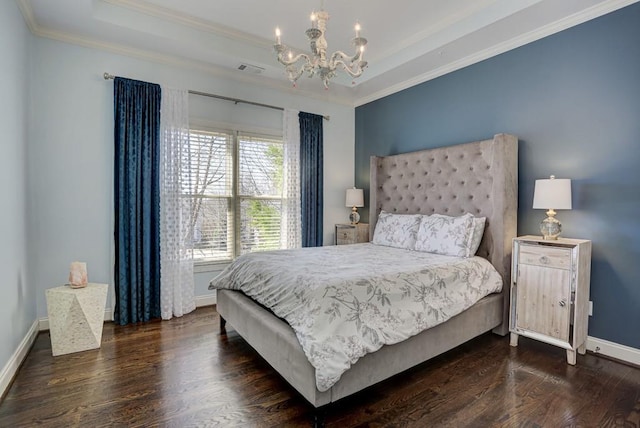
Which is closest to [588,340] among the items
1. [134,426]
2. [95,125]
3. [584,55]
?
[584,55]

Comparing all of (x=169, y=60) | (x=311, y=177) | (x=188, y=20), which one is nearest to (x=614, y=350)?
(x=311, y=177)

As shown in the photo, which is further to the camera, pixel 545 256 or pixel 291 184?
pixel 291 184

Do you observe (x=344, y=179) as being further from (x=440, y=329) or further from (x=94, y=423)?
(x=94, y=423)

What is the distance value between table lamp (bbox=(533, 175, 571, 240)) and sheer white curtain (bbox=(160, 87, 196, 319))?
137 inches

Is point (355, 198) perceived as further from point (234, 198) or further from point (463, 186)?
point (234, 198)

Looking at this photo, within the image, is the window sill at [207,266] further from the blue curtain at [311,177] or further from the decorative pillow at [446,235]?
the decorative pillow at [446,235]

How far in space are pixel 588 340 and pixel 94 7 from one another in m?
5.10

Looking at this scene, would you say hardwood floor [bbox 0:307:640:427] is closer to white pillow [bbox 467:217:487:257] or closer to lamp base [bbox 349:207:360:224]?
white pillow [bbox 467:217:487:257]

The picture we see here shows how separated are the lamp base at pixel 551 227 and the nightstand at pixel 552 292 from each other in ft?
0.21

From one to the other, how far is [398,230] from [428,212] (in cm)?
46

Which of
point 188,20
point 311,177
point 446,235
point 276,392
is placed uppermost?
point 188,20

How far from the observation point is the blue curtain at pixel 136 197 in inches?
127

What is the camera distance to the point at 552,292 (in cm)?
255

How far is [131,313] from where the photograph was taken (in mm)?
3277
